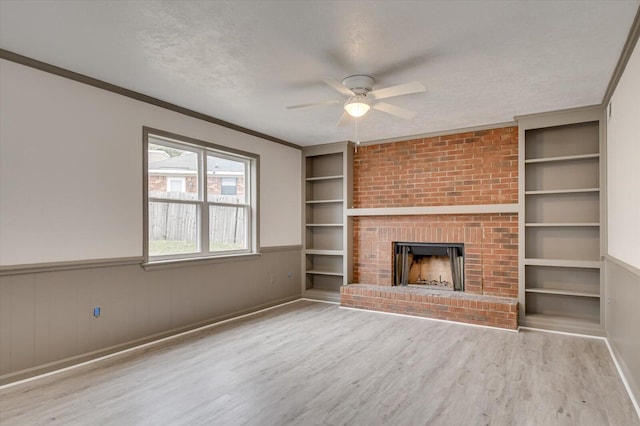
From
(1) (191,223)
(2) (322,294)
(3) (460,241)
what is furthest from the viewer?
(2) (322,294)

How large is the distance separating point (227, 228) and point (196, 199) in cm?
68

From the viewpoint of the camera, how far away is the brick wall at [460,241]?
5.14 metres

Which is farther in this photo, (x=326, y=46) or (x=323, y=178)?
(x=323, y=178)

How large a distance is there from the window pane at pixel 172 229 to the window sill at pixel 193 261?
144 mm

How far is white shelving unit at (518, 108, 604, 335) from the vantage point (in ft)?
14.9

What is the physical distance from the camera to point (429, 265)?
19.5ft

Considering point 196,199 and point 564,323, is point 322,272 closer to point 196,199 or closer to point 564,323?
point 196,199

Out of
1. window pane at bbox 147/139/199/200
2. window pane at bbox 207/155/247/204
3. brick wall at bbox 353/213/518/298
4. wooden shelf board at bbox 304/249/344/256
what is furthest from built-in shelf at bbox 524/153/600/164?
window pane at bbox 147/139/199/200

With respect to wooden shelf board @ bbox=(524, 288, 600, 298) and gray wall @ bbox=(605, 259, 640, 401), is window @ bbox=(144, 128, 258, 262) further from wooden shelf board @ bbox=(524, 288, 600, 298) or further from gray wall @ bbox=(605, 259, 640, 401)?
gray wall @ bbox=(605, 259, 640, 401)

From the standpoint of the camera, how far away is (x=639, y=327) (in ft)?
8.93

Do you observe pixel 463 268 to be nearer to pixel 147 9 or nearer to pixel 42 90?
pixel 147 9

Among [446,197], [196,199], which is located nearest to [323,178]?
[446,197]

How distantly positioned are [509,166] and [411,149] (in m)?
1.43

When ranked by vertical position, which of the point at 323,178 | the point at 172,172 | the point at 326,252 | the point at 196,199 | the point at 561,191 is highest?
the point at 323,178
